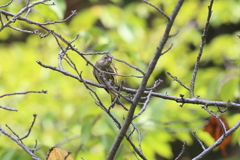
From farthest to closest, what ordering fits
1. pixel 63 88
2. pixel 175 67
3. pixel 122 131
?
pixel 175 67 → pixel 63 88 → pixel 122 131

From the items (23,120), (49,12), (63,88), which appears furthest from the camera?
(63,88)

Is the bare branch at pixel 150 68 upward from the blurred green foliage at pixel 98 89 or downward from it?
downward

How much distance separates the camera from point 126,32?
3.63 metres

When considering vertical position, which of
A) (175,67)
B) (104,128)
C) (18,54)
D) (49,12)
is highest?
(175,67)

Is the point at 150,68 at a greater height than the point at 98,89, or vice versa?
the point at 98,89

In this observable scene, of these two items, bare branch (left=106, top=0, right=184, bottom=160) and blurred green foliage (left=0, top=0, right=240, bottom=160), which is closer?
bare branch (left=106, top=0, right=184, bottom=160)

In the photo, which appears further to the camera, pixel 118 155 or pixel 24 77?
pixel 24 77

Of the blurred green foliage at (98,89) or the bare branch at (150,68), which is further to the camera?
the blurred green foliage at (98,89)

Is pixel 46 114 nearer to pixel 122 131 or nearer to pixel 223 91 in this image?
pixel 223 91

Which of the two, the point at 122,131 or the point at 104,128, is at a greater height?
the point at 104,128

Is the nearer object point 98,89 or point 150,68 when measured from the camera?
point 150,68

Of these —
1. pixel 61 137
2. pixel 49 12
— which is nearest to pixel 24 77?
pixel 61 137

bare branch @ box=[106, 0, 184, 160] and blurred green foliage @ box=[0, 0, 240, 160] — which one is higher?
blurred green foliage @ box=[0, 0, 240, 160]

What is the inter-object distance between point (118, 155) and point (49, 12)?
3.47 feet
